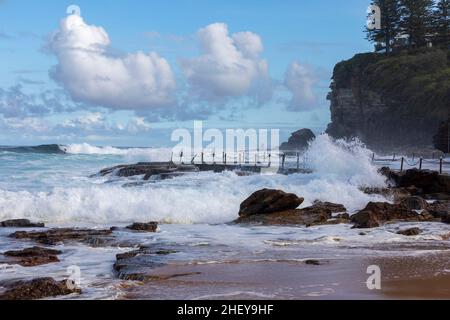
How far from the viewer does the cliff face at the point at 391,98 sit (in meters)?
55.5

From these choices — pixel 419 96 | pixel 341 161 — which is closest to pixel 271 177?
pixel 341 161

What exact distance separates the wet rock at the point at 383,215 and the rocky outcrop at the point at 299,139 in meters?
70.8

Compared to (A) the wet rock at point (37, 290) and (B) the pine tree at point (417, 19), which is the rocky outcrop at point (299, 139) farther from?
(A) the wet rock at point (37, 290)

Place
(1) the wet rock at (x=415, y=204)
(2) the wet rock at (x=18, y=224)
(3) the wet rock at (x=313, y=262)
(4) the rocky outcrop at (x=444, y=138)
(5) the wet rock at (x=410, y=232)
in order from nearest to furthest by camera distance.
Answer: (3) the wet rock at (x=313, y=262)
(5) the wet rock at (x=410, y=232)
(2) the wet rock at (x=18, y=224)
(1) the wet rock at (x=415, y=204)
(4) the rocky outcrop at (x=444, y=138)

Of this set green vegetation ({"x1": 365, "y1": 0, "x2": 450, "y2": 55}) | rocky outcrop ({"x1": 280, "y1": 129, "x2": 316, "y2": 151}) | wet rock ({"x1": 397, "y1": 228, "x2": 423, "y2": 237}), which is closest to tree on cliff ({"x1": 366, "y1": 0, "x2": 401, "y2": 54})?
green vegetation ({"x1": 365, "y1": 0, "x2": 450, "y2": 55})

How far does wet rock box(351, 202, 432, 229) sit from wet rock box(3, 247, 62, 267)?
279 inches

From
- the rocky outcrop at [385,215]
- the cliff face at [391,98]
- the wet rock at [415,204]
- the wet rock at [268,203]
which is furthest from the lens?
the cliff face at [391,98]

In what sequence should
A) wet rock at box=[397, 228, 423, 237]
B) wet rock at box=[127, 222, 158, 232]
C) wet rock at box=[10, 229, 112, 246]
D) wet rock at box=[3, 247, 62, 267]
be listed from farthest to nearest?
1. wet rock at box=[127, 222, 158, 232]
2. wet rock at box=[397, 228, 423, 237]
3. wet rock at box=[10, 229, 112, 246]
4. wet rock at box=[3, 247, 62, 267]

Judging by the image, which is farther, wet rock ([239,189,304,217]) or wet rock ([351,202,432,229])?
wet rock ([239,189,304,217])

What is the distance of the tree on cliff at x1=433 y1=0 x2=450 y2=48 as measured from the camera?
68250mm

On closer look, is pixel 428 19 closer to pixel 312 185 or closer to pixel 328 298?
pixel 312 185

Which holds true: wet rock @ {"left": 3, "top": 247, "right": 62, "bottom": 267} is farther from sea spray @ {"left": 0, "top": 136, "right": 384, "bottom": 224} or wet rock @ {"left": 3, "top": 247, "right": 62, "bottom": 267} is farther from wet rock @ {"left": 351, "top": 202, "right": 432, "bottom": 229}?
wet rock @ {"left": 351, "top": 202, "right": 432, "bottom": 229}

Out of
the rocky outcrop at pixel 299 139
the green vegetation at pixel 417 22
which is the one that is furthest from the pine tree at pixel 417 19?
the rocky outcrop at pixel 299 139

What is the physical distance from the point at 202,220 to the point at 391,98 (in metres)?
50.3
